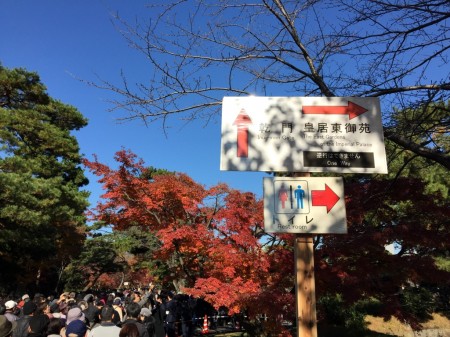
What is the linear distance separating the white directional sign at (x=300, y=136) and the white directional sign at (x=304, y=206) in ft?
0.37

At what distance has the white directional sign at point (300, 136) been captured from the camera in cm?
277

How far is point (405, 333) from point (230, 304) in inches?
378

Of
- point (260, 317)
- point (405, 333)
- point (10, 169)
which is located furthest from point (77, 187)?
point (405, 333)

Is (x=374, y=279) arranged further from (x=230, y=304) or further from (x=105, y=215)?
(x=105, y=215)

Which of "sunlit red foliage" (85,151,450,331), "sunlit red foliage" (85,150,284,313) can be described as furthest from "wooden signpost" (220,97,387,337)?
"sunlit red foliage" (85,150,284,313)

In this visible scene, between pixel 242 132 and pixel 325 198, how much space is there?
814 mm

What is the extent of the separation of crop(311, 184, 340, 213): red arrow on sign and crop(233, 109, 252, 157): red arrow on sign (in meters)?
0.61

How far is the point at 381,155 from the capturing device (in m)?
2.80

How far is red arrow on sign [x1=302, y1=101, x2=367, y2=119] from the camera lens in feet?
9.55

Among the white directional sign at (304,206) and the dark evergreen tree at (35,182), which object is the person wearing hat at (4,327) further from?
the dark evergreen tree at (35,182)

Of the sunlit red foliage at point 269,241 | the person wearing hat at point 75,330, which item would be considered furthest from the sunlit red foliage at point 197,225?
the person wearing hat at point 75,330

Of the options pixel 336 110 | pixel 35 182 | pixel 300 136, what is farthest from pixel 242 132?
pixel 35 182

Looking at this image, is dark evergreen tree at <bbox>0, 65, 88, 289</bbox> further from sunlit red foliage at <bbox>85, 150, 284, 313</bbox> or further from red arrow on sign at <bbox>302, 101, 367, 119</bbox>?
red arrow on sign at <bbox>302, 101, 367, 119</bbox>

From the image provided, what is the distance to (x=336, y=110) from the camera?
116 inches
